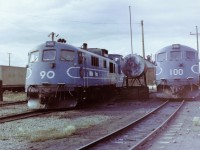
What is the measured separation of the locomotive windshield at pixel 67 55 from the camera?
53.6 feet

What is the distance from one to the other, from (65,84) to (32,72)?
74.7 inches

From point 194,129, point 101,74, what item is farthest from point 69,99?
point 194,129

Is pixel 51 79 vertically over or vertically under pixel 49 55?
under

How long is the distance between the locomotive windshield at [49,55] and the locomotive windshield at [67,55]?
39 centimetres

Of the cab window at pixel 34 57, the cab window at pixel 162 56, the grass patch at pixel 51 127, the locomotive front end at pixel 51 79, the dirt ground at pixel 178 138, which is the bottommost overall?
the dirt ground at pixel 178 138

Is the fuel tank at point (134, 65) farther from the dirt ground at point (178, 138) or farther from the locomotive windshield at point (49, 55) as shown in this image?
the dirt ground at point (178, 138)


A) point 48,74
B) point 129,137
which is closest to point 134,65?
point 48,74

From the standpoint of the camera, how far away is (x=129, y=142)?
8.20 metres

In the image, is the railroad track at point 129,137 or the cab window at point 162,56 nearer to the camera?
the railroad track at point 129,137

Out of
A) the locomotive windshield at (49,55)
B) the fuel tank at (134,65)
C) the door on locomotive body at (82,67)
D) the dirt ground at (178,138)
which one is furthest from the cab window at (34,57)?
the fuel tank at (134,65)

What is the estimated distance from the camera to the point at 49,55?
16.4 m

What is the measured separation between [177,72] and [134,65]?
3.69m

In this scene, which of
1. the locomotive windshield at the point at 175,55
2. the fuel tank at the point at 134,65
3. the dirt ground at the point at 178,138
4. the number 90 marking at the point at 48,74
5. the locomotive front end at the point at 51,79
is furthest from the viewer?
the fuel tank at the point at 134,65

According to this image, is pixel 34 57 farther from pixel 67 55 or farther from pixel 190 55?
pixel 190 55
